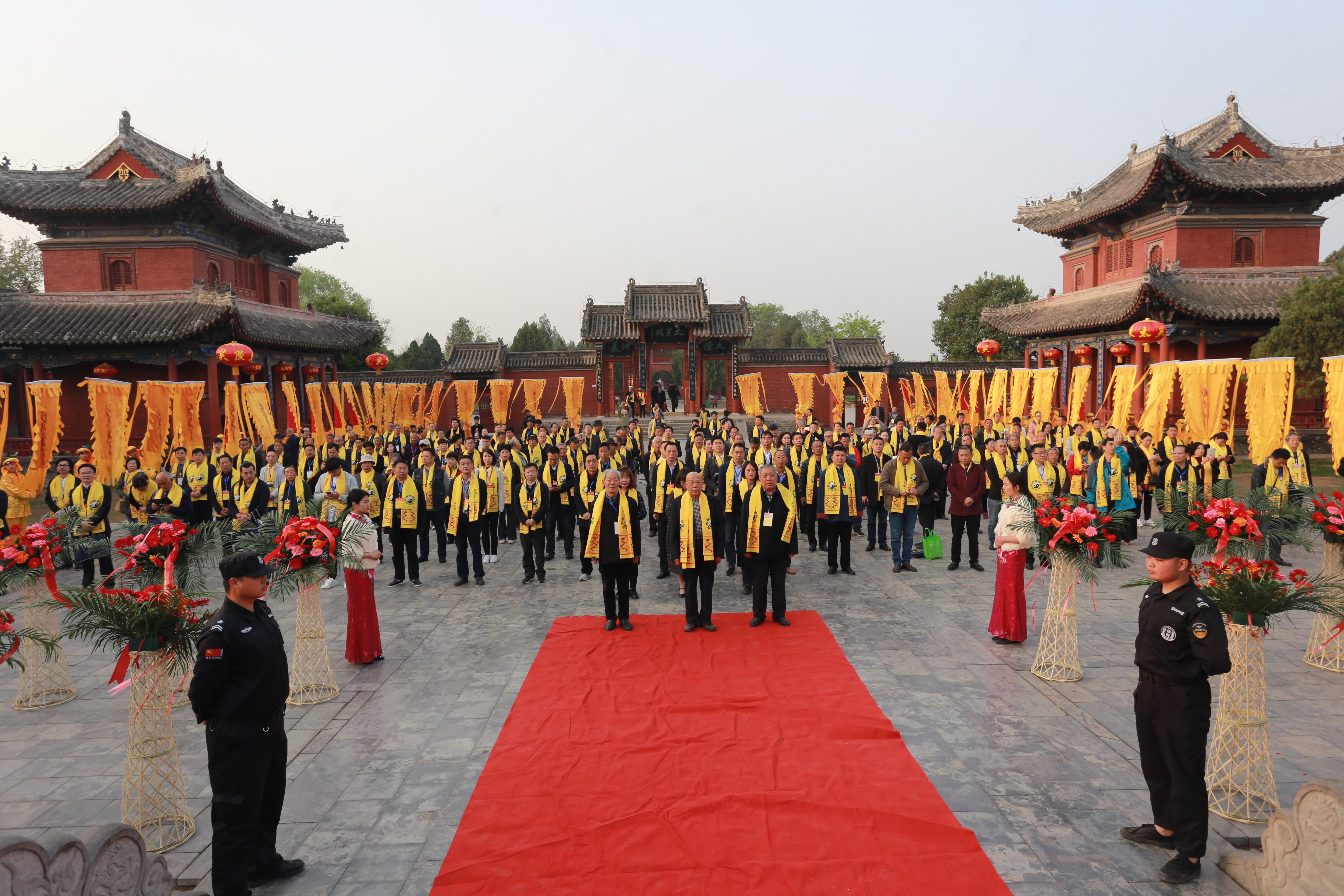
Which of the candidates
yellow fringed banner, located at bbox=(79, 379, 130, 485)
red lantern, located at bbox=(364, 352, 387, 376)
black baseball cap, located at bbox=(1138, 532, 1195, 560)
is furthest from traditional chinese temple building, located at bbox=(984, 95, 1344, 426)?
yellow fringed banner, located at bbox=(79, 379, 130, 485)

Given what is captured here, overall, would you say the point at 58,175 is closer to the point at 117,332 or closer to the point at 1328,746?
the point at 117,332

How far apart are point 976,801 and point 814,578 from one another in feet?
17.3

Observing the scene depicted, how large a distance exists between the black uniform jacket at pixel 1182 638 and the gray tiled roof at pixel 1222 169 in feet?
67.9

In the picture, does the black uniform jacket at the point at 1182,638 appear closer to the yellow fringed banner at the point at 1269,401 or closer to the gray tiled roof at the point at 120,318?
the yellow fringed banner at the point at 1269,401

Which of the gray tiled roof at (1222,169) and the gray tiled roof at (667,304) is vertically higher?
the gray tiled roof at (1222,169)

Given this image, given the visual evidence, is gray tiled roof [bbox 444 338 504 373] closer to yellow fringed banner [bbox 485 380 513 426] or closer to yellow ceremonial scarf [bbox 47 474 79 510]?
yellow fringed banner [bbox 485 380 513 426]

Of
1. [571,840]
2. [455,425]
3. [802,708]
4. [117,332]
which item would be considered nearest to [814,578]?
[802,708]

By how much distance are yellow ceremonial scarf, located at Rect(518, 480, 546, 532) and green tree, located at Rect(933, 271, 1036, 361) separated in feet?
107

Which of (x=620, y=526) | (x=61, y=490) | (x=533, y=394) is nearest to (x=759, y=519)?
(x=620, y=526)

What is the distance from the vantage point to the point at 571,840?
155 inches

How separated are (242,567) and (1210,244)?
25316 mm

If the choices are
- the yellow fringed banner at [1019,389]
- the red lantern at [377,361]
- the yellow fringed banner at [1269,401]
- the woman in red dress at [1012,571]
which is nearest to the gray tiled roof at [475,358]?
the red lantern at [377,361]

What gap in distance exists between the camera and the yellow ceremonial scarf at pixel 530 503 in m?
9.30

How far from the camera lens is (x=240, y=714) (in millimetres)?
3502
